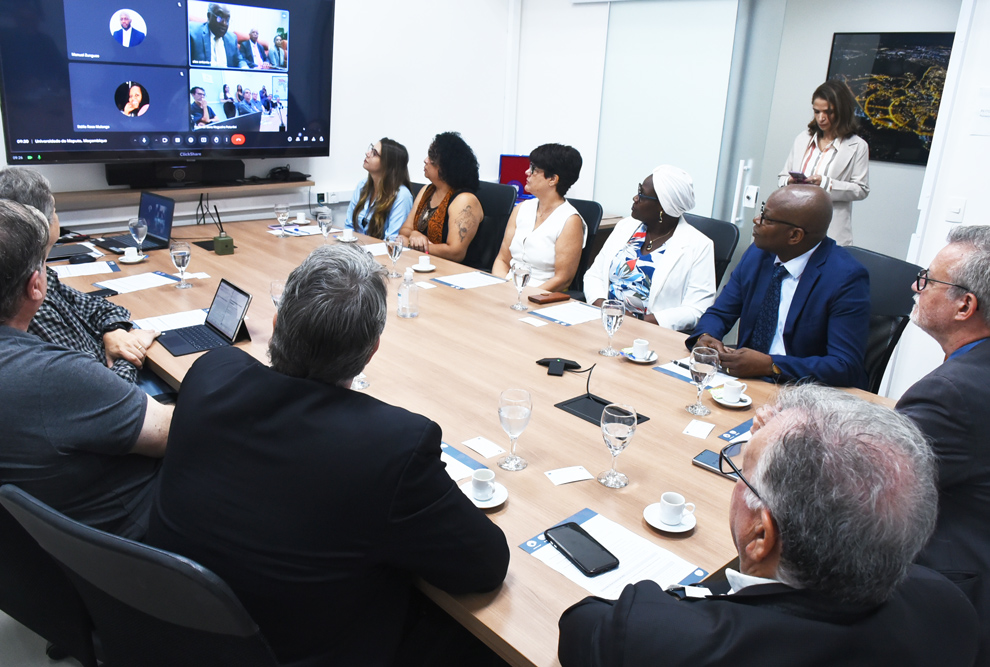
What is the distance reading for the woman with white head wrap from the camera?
2.95 meters

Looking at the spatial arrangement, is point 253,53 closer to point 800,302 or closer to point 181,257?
point 181,257

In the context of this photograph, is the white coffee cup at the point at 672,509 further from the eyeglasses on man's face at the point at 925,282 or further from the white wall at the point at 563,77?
the white wall at the point at 563,77

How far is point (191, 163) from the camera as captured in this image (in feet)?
14.5

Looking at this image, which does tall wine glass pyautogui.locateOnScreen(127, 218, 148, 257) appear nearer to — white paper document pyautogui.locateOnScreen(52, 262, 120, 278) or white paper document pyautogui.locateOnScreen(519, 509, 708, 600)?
white paper document pyautogui.locateOnScreen(52, 262, 120, 278)

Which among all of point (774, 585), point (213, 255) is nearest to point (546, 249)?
point (213, 255)

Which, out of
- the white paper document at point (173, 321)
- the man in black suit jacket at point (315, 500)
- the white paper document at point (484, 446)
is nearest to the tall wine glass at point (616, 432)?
the white paper document at point (484, 446)

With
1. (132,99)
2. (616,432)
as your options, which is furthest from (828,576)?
(132,99)

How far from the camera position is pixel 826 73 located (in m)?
5.14

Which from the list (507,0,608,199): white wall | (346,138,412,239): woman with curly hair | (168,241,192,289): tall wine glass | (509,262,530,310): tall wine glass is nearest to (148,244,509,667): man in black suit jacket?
(509,262,530,310): tall wine glass

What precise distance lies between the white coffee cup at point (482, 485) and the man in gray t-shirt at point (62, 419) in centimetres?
73

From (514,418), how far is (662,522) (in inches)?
14.7

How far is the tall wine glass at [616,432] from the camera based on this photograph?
148cm

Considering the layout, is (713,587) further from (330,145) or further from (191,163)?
(330,145)

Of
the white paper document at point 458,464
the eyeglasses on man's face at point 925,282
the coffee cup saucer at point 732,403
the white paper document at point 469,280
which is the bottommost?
the white paper document at point 458,464
